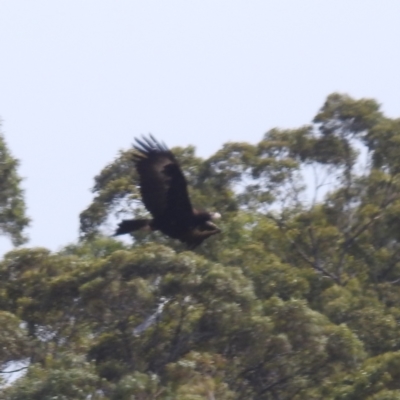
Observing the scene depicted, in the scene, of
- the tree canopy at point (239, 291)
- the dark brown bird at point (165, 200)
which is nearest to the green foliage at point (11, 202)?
the tree canopy at point (239, 291)

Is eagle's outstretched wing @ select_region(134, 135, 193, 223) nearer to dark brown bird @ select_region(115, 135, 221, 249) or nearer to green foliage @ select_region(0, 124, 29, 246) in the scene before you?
dark brown bird @ select_region(115, 135, 221, 249)

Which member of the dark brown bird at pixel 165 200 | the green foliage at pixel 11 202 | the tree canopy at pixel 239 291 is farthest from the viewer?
the green foliage at pixel 11 202

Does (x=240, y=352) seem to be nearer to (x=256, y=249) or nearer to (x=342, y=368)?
(x=342, y=368)

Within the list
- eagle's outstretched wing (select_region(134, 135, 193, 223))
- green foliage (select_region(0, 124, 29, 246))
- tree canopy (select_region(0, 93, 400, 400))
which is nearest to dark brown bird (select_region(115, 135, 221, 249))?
eagle's outstretched wing (select_region(134, 135, 193, 223))

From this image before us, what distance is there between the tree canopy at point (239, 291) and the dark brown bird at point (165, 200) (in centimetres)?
220

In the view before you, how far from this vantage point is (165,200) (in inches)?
532

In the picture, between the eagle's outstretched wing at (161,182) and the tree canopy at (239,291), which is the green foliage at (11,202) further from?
the eagle's outstretched wing at (161,182)

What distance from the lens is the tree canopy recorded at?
17188mm

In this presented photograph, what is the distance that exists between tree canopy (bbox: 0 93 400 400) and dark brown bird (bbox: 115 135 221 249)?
7.21 ft

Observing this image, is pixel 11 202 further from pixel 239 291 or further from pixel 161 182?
pixel 161 182

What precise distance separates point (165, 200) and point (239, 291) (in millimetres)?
4844

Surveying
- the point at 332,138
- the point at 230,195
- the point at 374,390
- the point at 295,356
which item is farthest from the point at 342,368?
the point at 332,138

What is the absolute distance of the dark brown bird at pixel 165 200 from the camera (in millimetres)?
13281

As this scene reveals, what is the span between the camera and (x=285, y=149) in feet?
78.8
